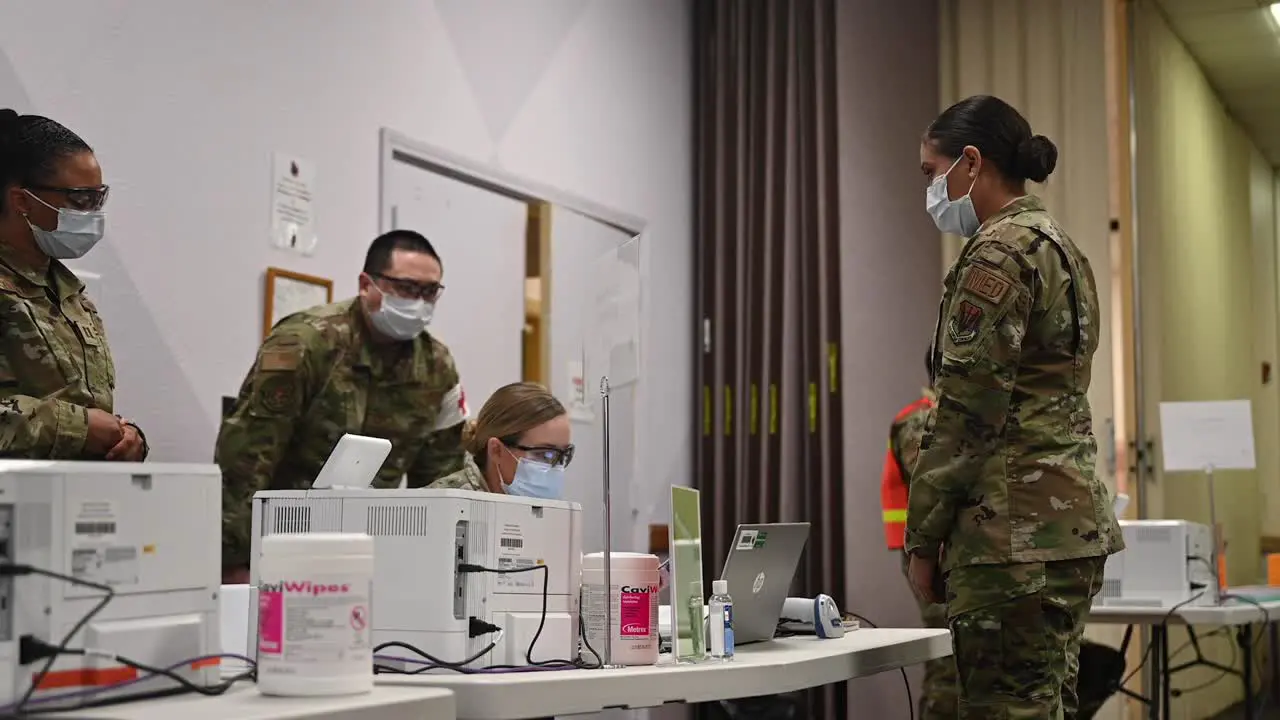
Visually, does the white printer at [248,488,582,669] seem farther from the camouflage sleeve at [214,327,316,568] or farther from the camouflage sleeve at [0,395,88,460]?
the camouflage sleeve at [214,327,316,568]

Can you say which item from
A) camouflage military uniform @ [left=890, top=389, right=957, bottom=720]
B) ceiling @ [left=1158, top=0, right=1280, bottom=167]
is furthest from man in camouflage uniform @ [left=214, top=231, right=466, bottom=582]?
ceiling @ [left=1158, top=0, right=1280, bottom=167]

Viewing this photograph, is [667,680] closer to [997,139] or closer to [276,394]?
[997,139]

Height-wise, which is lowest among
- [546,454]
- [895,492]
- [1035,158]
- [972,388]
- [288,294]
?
[895,492]

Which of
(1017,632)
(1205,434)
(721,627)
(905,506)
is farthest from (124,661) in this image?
(1205,434)

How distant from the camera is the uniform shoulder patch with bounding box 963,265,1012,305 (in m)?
2.28

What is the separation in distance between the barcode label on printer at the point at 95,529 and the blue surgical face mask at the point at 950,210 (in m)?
1.65

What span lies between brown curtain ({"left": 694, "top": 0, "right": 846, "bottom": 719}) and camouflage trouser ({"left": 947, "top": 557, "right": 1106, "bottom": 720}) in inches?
109

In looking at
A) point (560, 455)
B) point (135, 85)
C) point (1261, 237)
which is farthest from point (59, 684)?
point (1261, 237)

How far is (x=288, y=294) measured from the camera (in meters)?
3.62

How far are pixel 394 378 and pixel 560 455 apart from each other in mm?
1092

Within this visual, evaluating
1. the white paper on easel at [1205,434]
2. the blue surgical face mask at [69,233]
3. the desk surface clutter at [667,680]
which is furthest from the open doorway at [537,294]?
the desk surface clutter at [667,680]

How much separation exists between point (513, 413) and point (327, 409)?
0.95m

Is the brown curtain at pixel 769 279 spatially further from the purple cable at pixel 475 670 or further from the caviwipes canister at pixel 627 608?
the purple cable at pixel 475 670

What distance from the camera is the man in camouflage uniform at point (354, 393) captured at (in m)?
3.18
